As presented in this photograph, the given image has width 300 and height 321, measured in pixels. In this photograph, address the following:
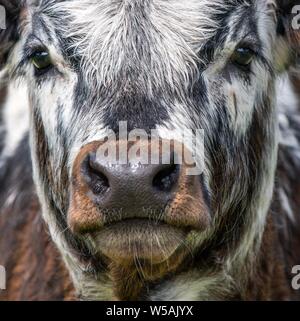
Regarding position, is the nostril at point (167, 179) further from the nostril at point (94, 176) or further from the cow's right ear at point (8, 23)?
the cow's right ear at point (8, 23)

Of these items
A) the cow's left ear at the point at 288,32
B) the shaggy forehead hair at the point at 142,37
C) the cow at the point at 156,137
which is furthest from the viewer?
the cow's left ear at the point at 288,32

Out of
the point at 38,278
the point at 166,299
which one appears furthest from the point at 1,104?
the point at 166,299

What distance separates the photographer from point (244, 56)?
5.38m

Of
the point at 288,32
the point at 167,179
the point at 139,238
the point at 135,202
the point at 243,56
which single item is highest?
the point at 288,32

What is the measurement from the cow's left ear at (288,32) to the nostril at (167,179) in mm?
1712

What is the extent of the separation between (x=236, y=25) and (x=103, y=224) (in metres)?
1.56

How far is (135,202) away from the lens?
4465 millimetres

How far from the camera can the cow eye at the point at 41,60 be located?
5.41 m

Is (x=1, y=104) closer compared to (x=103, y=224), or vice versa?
(x=103, y=224)

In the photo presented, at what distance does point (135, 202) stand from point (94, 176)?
0.25 metres

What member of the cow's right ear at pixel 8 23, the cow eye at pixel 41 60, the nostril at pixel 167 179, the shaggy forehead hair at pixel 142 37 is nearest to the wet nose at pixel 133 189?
the nostril at pixel 167 179

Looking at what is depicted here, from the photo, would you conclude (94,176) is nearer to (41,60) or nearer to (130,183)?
(130,183)

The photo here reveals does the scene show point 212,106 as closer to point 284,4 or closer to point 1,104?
point 284,4

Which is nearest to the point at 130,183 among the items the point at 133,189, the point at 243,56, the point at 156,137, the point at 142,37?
the point at 133,189
